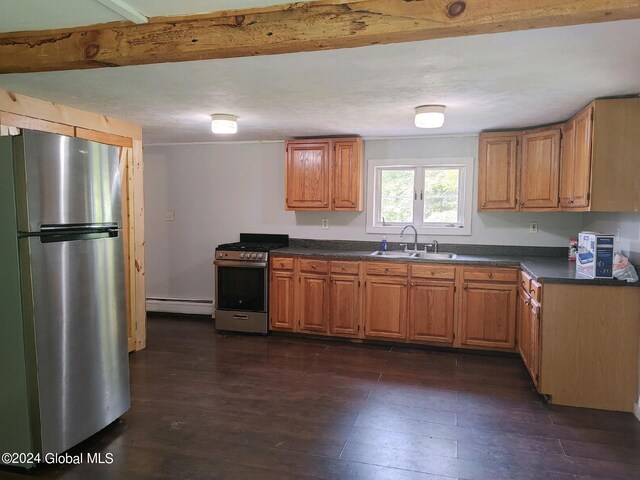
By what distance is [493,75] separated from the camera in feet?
8.05

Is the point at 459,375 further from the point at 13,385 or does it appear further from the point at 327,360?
the point at 13,385

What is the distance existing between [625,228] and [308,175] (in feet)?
9.39

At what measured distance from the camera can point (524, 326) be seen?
3523mm

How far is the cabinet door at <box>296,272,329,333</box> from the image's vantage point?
14.3ft

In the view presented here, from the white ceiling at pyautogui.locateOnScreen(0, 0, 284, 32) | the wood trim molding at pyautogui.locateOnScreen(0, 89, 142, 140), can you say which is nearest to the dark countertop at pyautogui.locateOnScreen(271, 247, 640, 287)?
the wood trim molding at pyautogui.locateOnScreen(0, 89, 142, 140)

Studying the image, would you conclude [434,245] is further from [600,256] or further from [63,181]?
[63,181]

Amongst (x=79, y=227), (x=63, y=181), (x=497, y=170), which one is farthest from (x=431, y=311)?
(x=63, y=181)

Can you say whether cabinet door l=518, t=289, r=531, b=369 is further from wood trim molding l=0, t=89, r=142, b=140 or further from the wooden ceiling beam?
wood trim molding l=0, t=89, r=142, b=140

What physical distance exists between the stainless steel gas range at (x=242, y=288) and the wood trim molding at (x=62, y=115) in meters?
1.52

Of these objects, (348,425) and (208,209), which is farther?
(208,209)

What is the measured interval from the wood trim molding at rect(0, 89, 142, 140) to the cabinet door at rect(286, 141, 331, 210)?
1.56 meters

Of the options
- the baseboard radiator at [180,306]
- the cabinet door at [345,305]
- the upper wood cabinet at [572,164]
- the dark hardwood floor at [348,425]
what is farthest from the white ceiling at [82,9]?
the baseboard radiator at [180,306]

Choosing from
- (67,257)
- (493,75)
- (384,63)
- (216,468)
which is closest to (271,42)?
(384,63)

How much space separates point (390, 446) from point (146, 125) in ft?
11.6
